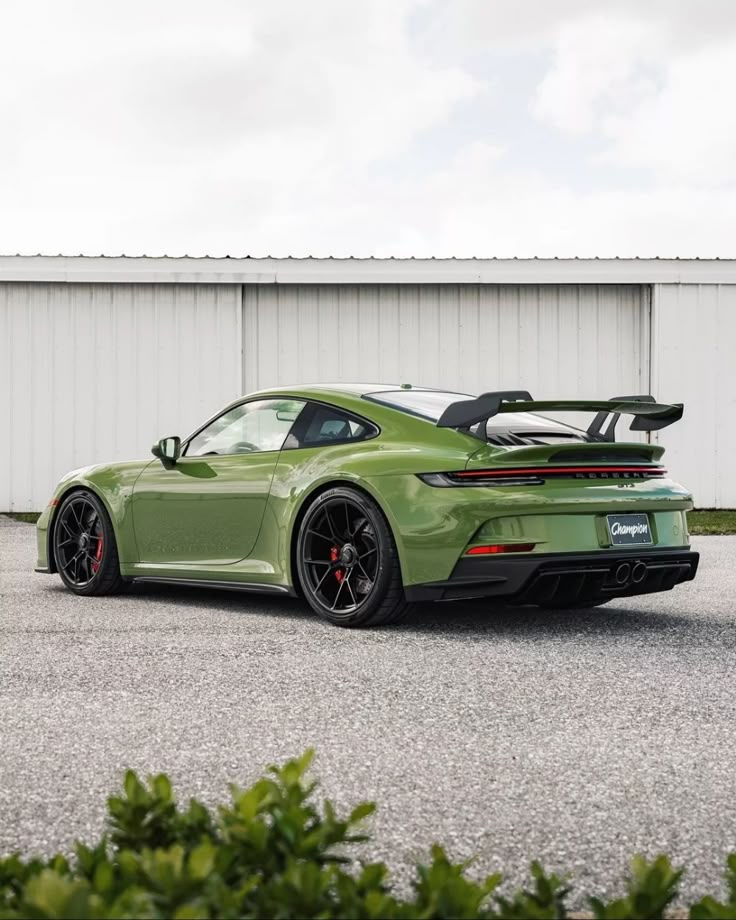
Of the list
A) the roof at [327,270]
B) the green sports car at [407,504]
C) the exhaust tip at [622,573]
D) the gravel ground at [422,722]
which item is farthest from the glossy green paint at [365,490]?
the roof at [327,270]

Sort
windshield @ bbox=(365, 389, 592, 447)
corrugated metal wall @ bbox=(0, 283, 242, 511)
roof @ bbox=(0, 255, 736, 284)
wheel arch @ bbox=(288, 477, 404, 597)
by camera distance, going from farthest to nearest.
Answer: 1. corrugated metal wall @ bbox=(0, 283, 242, 511)
2. roof @ bbox=(0, 255, 736, 284)
3. windshield @ bbox=(365, 389, 592, 447)
4. wheel arch @ bbox=(288, 477, 404, 597)

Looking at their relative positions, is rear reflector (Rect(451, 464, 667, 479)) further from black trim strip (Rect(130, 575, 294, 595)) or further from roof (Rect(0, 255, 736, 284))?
roof (Rect(0, 255, 736, 284))

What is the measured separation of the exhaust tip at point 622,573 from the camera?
6.01m

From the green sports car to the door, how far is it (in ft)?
0.03

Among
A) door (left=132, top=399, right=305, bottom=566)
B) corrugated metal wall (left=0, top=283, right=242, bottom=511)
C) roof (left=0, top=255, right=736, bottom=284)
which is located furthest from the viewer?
corrugated metal wall (left=0, top=283, right=242, bottom=511)

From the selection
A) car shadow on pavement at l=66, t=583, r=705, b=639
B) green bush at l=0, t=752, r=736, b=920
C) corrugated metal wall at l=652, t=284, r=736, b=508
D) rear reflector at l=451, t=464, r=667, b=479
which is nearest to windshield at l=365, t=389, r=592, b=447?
rear reflector at l=451, t=464, r=667, b=479

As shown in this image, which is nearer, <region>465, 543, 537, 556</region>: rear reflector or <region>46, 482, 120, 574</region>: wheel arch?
<region>465, 543, 537, 556</region>: rear reflector

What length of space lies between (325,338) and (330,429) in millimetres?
10278

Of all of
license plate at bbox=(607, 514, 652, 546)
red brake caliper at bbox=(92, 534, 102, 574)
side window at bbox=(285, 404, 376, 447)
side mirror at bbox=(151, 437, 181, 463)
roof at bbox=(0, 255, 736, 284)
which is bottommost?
red brake caliper at bbox=(92, 534, 102, 574)

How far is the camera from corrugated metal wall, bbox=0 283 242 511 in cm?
1678

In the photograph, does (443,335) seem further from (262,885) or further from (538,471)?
(262,885)

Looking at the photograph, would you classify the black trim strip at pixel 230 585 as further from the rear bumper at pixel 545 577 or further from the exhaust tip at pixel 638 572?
the exhaust tip at pixel 638 572

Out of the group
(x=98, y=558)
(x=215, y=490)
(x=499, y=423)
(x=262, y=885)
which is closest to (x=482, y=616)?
(x=499, y=423)

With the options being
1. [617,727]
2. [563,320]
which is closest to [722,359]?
[563,320]
